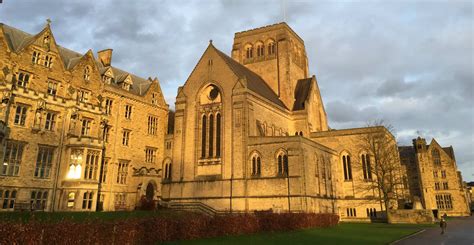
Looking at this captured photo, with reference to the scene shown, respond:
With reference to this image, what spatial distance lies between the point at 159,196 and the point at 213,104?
44.2 feet

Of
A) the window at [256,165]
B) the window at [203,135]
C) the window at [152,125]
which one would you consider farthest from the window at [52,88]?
the window at [256,165]

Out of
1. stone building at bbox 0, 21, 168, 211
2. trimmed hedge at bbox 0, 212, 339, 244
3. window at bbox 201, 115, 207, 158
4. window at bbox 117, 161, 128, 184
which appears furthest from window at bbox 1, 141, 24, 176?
window at bbox 201, 115, 207, 158

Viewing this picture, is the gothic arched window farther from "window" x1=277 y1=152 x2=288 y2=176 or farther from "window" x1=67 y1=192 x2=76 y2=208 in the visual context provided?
"window" x1=67 y1=192 x2=76 y2=208

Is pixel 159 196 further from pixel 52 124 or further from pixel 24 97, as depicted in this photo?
pixel 24 97

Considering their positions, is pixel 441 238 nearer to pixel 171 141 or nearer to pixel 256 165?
pixel 256 165

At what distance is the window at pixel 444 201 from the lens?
78.9 m

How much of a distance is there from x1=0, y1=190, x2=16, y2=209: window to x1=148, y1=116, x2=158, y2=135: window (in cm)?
1821

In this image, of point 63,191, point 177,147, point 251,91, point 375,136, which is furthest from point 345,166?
point 63,191

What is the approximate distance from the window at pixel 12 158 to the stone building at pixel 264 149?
667 inches

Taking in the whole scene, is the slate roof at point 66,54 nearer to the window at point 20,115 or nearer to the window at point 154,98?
the window at point 154,98

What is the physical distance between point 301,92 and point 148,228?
4281cm

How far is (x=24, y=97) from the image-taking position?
31938mm

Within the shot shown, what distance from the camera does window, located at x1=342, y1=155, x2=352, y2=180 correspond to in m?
49.4

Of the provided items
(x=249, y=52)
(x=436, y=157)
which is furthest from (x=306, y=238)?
(x=436, y=157)
